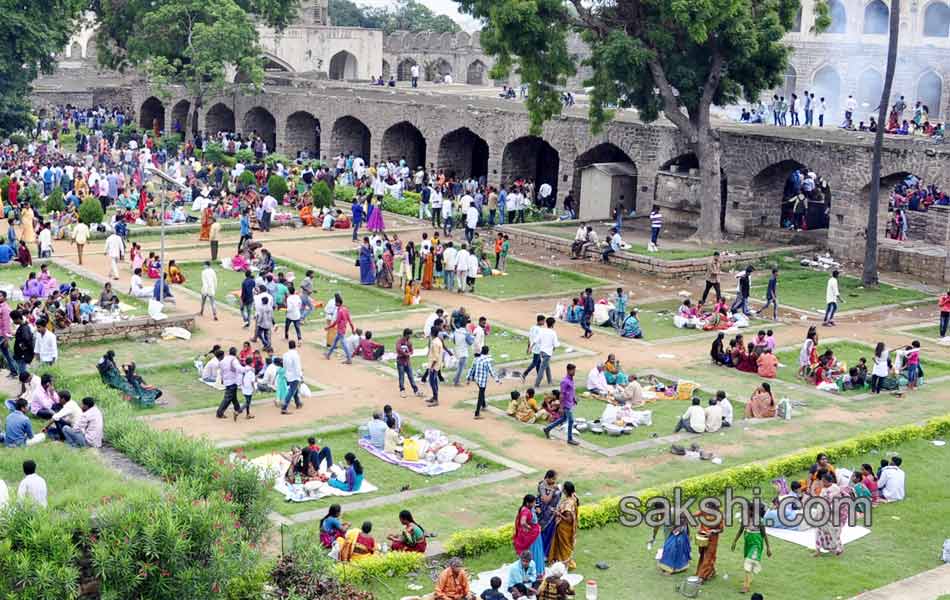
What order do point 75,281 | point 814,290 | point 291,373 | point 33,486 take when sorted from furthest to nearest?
point 814,290 < point 75,281 < point 291,373 < point 33,486

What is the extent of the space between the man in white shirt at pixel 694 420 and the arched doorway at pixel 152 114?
135ft

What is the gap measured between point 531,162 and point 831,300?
17.7m

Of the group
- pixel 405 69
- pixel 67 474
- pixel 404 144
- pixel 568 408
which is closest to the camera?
pixel 67 474

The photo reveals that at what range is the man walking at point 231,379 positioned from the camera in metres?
19.8

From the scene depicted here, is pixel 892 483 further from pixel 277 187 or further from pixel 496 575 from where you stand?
pixel 277 187

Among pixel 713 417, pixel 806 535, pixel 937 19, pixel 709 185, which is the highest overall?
pixel 937 19

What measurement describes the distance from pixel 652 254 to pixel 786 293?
3.47m

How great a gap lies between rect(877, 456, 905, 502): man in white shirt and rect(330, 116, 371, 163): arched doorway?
33914 millimetres

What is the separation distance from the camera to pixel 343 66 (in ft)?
232

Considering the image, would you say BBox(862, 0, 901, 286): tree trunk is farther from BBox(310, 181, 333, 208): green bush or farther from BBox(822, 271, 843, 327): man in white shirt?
BBox(310, 181, 333, 208): green bush

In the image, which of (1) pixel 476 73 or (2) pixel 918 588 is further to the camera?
(1) pixel 476 73

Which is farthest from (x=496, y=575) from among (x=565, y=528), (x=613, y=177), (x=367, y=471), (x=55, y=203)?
(x=613, y=177)

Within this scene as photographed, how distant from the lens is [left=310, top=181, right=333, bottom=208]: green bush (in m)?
37.4

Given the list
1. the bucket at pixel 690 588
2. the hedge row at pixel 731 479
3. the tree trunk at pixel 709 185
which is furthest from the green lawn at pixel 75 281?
the tree trunk at pixel 709 185
